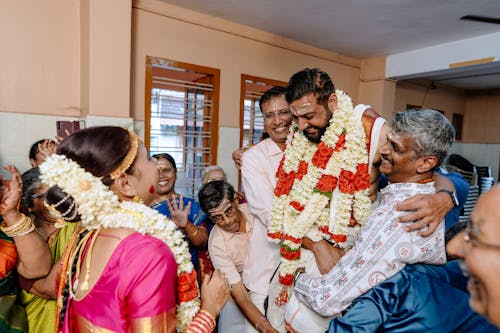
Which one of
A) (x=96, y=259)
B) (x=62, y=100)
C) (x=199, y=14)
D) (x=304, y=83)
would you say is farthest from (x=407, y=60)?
(x=96, y=259)

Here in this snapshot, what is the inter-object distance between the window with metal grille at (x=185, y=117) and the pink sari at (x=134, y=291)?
12.5 ft

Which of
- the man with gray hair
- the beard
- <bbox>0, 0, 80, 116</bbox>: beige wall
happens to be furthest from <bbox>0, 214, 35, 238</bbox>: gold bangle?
<bbox>0, 0, 80, 116</bbox>: beige wall

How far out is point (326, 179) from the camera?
1.84 meters

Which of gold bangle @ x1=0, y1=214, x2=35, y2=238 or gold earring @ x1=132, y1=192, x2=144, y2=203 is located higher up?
gold earring @ x1=132, y1=192, x2=144, y2=203

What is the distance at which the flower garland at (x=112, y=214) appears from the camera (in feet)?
3.81

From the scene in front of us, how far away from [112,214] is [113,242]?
0.11 meters

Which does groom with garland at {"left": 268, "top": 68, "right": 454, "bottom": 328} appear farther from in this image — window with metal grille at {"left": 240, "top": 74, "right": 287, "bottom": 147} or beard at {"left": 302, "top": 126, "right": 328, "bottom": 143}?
window with metal grille at {"left": 240, "top": 74, "right": 287, "bottom": 147}

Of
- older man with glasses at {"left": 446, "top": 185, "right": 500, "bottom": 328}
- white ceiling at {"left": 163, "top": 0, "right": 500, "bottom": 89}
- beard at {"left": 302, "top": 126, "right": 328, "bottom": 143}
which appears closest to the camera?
older man with glasses at {"left": 446, "top": 185, "right": 500, "bottom": 328}

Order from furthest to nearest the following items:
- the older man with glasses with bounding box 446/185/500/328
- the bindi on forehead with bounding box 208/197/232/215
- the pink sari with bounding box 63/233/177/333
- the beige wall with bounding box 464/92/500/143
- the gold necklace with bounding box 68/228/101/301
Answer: the beige wall with bounding box 464/92/500/143
the bindi on forehead with bounding box 208/197/232/215
the gold necklace with bounding box 68/228/101/301
the pink sari with bounding box 63/233/177/333
the older man with glasses with bounding box 446/185/500/328

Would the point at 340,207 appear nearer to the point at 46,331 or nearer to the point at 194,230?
the point at 194,230

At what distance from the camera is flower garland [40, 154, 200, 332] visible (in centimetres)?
116

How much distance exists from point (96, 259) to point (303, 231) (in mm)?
1072

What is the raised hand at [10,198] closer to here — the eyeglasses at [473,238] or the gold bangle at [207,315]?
the gold bangle at [207,315]

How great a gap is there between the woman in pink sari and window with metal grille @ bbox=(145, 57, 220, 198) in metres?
3.65
